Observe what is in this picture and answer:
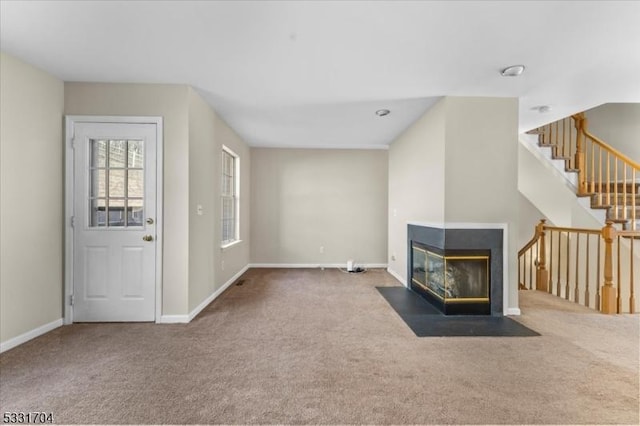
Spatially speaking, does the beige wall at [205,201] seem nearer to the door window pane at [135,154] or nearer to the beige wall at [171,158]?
the beige wall at [171,158]

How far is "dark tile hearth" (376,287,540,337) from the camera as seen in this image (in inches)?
116

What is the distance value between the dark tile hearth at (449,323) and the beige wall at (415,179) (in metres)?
1.06

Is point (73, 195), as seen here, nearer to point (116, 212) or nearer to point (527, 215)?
point (116, 212)

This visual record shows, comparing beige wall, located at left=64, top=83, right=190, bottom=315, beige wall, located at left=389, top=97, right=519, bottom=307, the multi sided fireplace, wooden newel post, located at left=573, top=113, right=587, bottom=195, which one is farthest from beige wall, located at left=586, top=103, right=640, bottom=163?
beige wall, located at left=64, top=83, right=190, bottom=315

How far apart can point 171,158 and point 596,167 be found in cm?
693

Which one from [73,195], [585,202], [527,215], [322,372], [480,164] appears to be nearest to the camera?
[322,372]

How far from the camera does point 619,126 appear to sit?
228 inches

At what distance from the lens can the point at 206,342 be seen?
272 cm

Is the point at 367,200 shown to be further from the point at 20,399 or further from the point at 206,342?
the point at 20,399

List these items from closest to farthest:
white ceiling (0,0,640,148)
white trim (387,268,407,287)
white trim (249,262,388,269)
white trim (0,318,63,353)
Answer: white ceiling (0,0,640,148) → white trim (0,318,63,353) → white trim (387,268,407,287) → white trim (249,262,388,269)

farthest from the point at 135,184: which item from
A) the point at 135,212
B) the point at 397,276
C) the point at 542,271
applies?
the point at 542,271

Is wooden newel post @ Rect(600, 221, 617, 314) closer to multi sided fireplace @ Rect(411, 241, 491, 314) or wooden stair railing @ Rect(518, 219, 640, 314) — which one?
wooden stair railing @ Rect(518, 219, 640, 314)

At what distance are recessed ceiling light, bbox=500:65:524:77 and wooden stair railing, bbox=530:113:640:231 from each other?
9.51 feet

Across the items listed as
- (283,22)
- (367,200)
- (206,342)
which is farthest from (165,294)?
(367,200)
